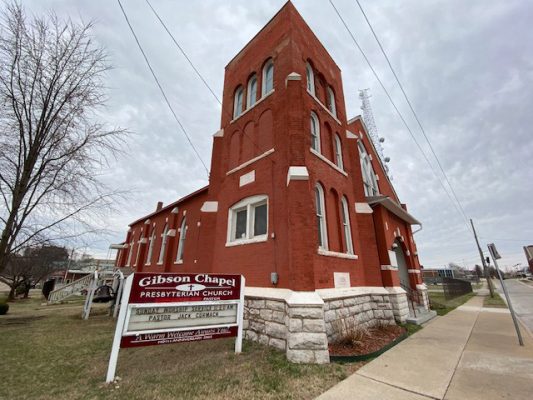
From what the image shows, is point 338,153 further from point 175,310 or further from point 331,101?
point 175,310

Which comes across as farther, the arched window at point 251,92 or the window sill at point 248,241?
the arched window at point 251,92

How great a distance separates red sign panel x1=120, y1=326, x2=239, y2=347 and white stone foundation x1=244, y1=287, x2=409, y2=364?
46.1 inches

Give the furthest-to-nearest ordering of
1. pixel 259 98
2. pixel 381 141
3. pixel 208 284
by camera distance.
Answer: pixel 381 141 < pixel 259 98 < pixel 208 284

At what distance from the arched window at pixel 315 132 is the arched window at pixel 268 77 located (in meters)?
2.19

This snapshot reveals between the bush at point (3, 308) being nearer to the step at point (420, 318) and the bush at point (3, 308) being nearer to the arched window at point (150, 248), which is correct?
the arched window at point (150, 248)

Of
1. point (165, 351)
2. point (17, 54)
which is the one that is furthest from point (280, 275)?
point (17, 54)

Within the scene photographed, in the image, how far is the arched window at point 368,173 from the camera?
49.0 feet

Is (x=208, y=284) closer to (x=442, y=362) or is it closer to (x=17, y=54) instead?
(x=442, y=362)

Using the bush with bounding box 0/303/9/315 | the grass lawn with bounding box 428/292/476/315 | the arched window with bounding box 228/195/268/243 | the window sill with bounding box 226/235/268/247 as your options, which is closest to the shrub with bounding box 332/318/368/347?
the window sill with bounding box 226/235/268/247

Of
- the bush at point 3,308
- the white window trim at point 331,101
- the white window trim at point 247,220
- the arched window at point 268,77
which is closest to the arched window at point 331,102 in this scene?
the white window trim at point 331,101

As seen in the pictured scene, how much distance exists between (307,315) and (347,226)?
4.87 m

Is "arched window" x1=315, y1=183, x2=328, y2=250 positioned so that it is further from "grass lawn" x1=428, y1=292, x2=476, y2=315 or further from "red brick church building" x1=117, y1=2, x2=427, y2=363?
"grass lawn" x1=428, y1=292, x2=476, y2=315

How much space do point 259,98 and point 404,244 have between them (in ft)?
37.1

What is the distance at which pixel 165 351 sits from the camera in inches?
262
